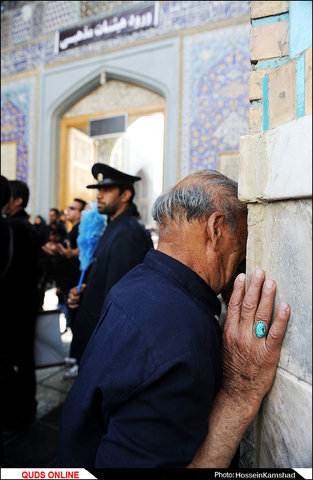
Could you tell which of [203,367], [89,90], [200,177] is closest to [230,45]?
[89,90]

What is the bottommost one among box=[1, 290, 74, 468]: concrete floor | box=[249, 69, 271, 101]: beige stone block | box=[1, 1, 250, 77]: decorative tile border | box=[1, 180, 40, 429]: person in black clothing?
box=[1, 290, 74, 468]: concrete floor

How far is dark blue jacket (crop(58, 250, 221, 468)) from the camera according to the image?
674 mm

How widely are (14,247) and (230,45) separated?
4.75 meters

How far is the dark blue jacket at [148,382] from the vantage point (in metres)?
0.67

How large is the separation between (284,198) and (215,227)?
0.23 m

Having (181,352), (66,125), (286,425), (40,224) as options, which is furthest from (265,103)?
(66,125)

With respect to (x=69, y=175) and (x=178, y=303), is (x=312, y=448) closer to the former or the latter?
(x=178, y=303)

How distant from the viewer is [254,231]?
2.61ft

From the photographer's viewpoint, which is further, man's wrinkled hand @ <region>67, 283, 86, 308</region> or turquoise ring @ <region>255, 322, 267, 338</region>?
man's wrinkled hand @ <region>67, 283, 86, 308</region>

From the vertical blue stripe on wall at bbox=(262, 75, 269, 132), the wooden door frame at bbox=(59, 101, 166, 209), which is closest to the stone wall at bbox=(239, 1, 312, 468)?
the vertical blue stripe on wall at bbox=(262, 75, 269, 132)

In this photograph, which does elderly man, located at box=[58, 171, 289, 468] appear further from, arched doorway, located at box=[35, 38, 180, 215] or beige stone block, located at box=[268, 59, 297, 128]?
arched doorway, located at box=[35, 38, 180, 215]

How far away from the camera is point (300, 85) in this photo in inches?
25.1

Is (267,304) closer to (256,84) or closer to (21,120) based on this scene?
(256,84)

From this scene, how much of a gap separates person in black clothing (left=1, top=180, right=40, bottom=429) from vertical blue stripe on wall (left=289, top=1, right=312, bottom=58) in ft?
5.97
